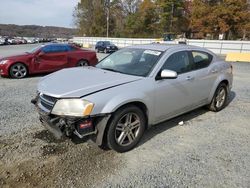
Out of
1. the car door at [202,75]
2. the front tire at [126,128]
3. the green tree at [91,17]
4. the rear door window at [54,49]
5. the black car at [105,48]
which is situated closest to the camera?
the front tire at [126,128]

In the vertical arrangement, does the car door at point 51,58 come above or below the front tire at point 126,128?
above

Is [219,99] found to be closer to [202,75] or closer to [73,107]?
[202,75]

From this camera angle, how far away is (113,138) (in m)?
3.47

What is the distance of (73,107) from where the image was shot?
3195 mm

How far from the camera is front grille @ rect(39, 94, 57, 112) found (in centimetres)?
335

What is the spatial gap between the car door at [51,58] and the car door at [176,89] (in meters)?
6.81

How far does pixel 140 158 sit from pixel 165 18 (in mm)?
49888

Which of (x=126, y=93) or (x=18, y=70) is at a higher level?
(x=126, y=93)

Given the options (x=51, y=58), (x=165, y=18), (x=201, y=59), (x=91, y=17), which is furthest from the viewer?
(x=91, y=17)

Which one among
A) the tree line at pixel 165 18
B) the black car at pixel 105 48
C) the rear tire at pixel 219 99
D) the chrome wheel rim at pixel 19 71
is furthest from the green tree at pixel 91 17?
the rear tire at pixel 219 99

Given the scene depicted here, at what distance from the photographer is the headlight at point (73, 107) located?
3149 millimetres

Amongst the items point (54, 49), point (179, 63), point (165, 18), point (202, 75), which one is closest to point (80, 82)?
point (179, 63)

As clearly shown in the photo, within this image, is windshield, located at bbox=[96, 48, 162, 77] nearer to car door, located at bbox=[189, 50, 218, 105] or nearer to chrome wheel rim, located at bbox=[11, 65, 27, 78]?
car door, located at bbox=[189, 50, 218, 105]

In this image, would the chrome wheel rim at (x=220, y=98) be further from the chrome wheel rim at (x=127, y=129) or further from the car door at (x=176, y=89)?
the chrome wheel rim at (x=127, y=129)
